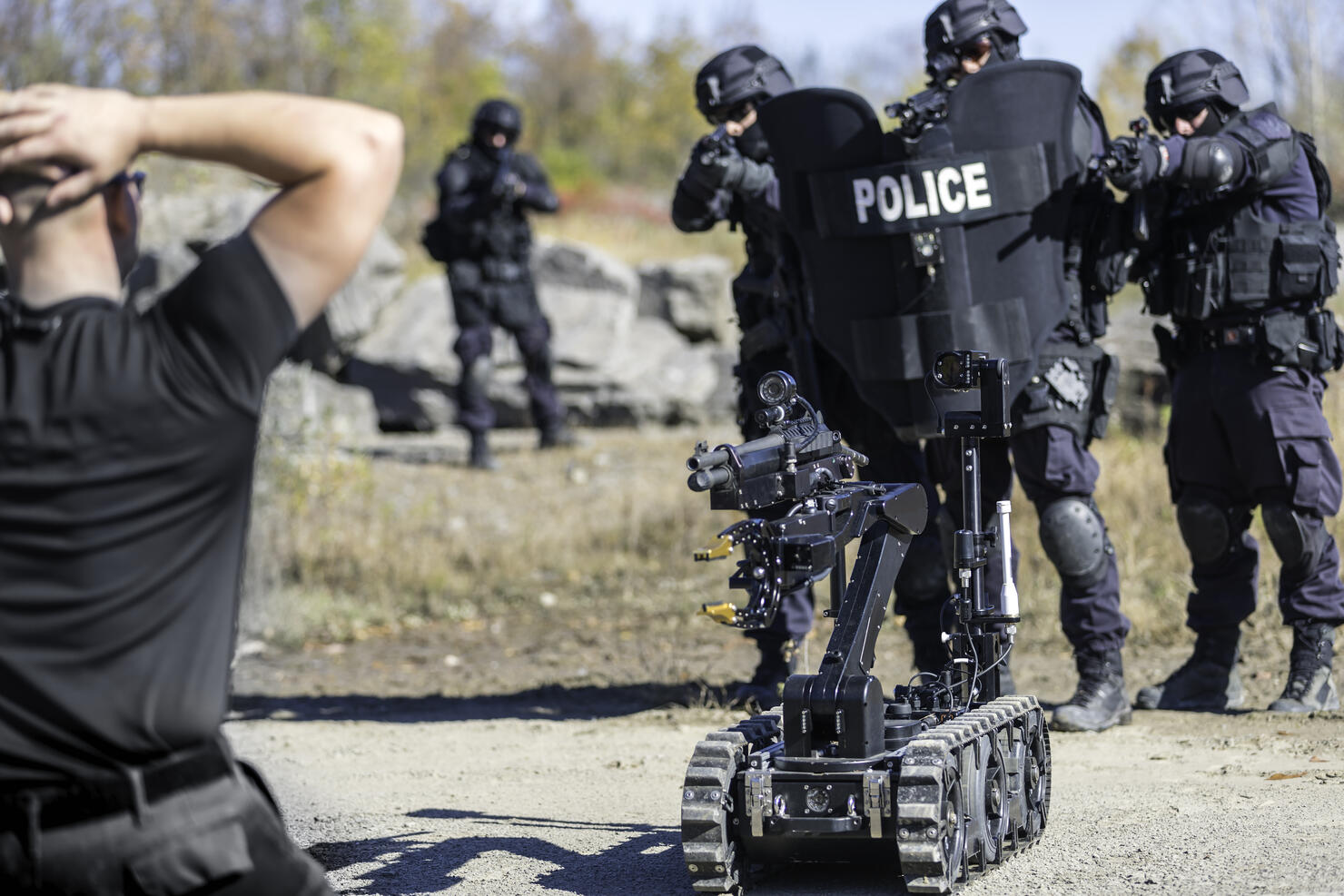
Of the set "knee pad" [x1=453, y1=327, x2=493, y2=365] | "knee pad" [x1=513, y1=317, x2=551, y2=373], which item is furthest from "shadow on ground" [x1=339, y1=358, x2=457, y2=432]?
"knee pad" [x1=453, y1=327, x2=493, y2=365]

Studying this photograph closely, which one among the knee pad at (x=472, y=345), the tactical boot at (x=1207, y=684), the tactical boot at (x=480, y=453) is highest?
the knee pad at (x=472, y=345)

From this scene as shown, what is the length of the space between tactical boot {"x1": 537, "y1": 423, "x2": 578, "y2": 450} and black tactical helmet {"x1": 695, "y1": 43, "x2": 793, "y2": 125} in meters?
7.12

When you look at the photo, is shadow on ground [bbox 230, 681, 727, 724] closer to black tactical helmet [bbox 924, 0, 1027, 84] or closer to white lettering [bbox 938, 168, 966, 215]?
white lettering [bbox 938, 168, 966, 215]

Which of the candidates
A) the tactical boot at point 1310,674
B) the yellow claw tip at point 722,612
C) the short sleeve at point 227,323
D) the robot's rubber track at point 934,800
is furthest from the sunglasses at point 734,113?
the short sleeve at point 227,323

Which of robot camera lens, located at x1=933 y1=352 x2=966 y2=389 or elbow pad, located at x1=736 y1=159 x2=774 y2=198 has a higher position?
elbow pad, located at x1=736 y1=159 x2=774 y2=198

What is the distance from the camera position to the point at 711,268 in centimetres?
1694

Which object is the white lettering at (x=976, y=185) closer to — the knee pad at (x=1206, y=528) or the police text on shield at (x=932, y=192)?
the police text on shield at (x=932, y=192)

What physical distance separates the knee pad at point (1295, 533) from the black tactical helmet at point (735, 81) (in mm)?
2476

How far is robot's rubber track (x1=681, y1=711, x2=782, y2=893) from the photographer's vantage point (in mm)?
3795

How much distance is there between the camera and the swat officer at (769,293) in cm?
590

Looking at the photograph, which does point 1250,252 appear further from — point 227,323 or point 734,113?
point 227,323

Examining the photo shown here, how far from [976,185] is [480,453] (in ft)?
24.3

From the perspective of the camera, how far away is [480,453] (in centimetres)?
1224

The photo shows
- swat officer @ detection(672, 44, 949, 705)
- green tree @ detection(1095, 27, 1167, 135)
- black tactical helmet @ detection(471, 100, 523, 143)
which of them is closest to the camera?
swat officer @ detection(672, 44, 949, 705)
